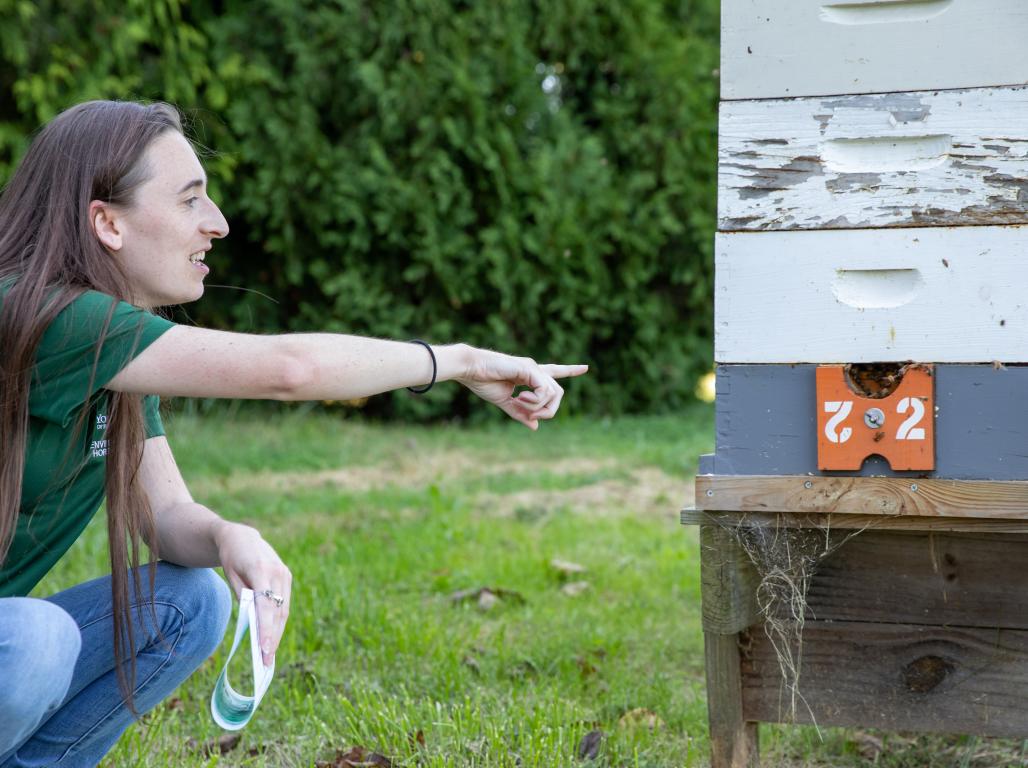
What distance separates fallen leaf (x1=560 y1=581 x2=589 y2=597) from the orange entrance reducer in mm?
1873

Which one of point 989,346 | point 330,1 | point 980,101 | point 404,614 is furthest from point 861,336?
point 330,1

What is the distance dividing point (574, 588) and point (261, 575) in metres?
2.15

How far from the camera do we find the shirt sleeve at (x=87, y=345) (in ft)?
5.32

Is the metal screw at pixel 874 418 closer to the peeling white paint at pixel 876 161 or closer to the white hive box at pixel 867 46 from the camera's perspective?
the peeling white paint at pixel 876 161

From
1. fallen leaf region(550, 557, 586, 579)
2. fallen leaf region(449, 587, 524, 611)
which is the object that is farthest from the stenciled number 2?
fallen leaf region(550, 557, 586, 579)

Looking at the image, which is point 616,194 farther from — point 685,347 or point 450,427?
point 450,427

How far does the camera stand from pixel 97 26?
6152 mm

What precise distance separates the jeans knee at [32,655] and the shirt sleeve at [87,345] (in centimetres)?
29

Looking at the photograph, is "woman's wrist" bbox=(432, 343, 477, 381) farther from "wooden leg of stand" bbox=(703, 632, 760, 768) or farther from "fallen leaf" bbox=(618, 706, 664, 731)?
"fallen leaf" bbox=(618, 706, 664, 731)

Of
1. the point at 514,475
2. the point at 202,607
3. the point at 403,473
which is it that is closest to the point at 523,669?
the point at 202,607

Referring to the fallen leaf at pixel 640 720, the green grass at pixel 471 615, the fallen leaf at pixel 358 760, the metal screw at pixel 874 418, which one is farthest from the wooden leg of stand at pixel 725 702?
the fallen leaf at pixel 358 760

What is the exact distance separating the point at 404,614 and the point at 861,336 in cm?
182

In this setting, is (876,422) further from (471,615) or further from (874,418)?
(471,615)

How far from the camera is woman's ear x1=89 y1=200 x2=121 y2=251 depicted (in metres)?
1.78
